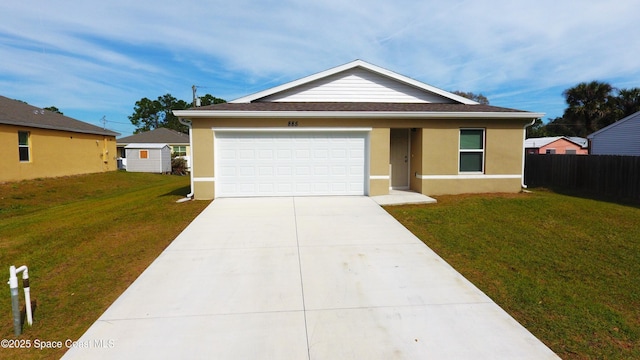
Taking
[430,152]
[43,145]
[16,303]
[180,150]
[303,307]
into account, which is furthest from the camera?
[180,150]

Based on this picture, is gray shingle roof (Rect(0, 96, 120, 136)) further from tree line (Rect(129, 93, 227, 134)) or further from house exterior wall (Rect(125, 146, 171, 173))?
tree line (Rect(129, 93, 227, 134))

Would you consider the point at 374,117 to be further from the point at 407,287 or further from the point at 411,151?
the point at 407,287

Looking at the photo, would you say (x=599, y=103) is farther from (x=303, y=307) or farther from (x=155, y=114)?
(x=155, y=114)

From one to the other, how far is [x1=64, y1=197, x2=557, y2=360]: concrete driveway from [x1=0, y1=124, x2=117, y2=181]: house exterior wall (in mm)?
15528

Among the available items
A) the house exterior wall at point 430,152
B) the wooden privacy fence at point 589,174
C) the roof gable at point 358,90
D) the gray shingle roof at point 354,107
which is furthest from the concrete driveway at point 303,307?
the wooden privacy fence at point 589,174

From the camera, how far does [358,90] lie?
1430 centimetres

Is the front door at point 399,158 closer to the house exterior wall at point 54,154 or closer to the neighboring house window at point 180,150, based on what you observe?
the house exterior wall at point 54,154

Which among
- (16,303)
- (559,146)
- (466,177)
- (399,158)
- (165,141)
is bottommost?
(16,303)

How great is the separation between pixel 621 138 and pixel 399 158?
61.1 ft

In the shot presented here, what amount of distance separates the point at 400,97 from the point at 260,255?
397 inches

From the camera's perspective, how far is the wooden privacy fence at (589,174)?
495 inches

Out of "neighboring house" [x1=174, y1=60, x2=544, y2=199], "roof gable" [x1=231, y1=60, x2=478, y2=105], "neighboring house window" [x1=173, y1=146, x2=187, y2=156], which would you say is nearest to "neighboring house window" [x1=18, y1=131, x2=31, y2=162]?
"neighboring house" [x1=174, y1=60, x2=544, y2=199]

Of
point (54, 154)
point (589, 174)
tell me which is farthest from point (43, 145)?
point (589, 174)

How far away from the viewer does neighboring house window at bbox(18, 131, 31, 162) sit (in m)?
17.8
